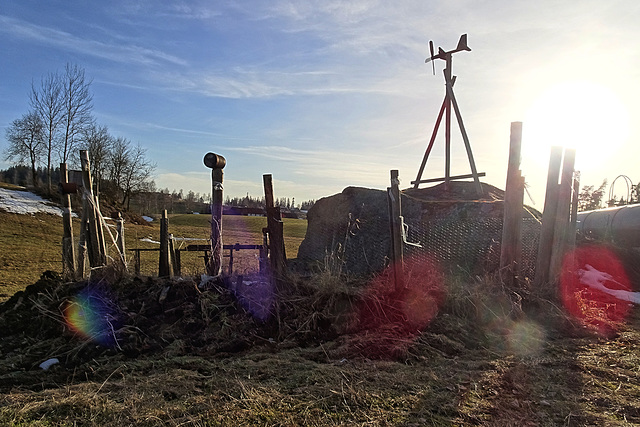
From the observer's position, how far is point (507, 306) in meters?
5.47

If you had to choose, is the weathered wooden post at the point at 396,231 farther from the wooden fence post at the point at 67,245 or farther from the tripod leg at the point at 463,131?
the wooden fence post at the point at 67,245

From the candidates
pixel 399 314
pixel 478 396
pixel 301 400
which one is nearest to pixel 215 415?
pixel 301 400

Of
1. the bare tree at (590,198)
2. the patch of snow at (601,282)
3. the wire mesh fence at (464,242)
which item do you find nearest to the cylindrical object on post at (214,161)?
the wire mesh fence at (464,242)

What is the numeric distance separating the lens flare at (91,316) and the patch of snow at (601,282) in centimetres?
815

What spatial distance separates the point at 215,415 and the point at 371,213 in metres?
6.03

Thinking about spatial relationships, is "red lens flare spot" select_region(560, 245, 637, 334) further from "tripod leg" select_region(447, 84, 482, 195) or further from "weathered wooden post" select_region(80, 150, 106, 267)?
"weathered wooden post" select_region(80, 150, 106, 267)

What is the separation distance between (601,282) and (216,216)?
775cm

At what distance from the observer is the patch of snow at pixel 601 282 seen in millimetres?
7554

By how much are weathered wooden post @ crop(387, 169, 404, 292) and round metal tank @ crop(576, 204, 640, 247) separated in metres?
8.52

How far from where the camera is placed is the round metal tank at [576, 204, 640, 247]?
441 inches

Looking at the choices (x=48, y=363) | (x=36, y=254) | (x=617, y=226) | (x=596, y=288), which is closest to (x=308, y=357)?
(x=48, y=363)

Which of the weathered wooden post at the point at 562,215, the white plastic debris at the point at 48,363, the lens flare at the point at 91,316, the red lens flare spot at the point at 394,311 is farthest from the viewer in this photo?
the weathered wooden post at the point at 562,215

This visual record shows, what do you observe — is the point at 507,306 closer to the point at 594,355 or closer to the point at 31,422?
the point at 594,355

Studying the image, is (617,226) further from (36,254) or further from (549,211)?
(36,254)
